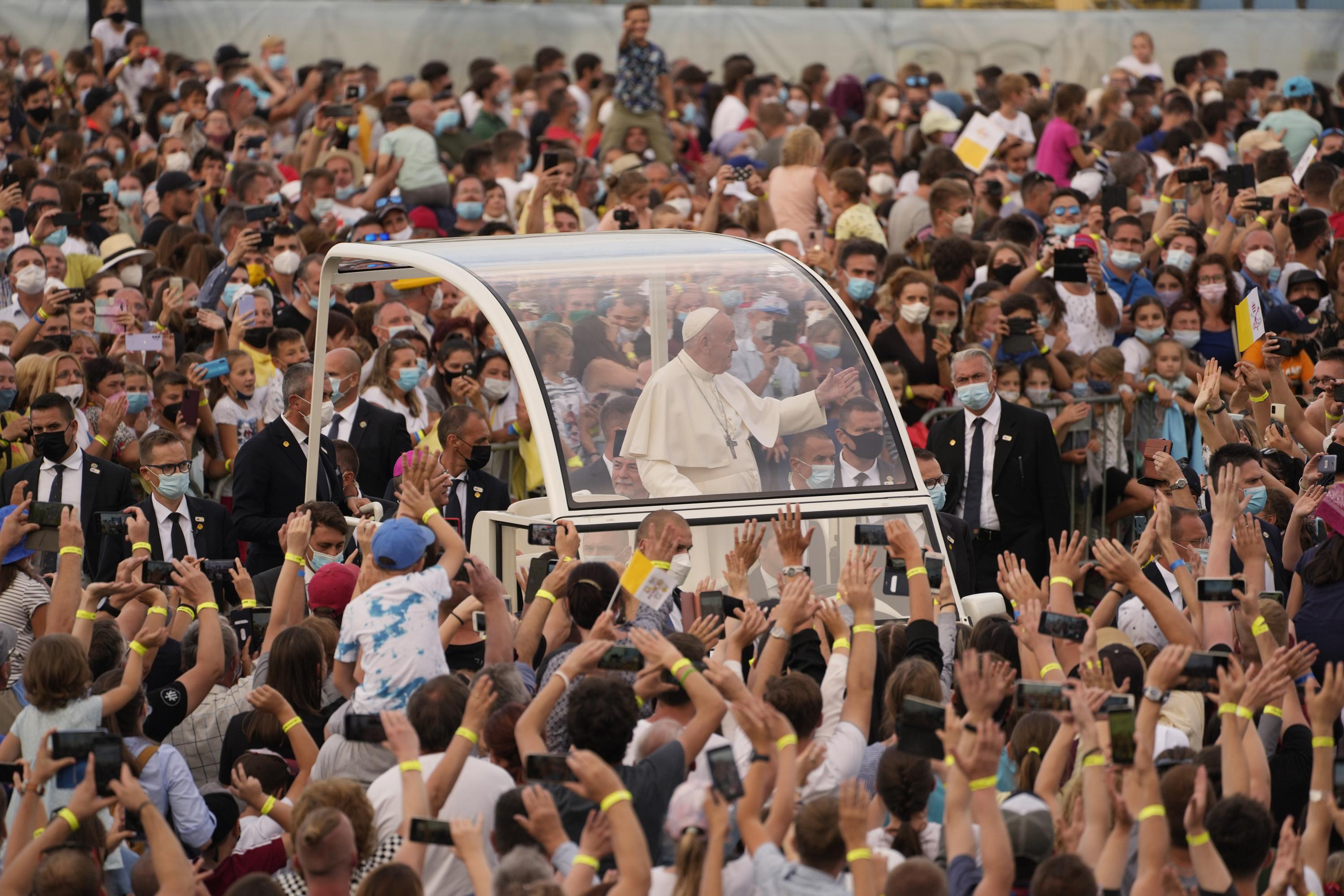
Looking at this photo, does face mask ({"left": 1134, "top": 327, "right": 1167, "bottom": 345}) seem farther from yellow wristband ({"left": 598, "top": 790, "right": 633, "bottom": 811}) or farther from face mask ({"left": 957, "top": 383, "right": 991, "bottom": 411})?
yellow wristband ({"left": 598, "top": 790, "right": 633, "bottom": 811})

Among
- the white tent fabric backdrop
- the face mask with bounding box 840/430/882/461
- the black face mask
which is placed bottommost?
the face mask with bounding box 840/430/882/461

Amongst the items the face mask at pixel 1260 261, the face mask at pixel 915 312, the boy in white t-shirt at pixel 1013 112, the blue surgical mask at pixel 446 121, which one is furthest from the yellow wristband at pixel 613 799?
the blue surgical mask at pixel 446 121

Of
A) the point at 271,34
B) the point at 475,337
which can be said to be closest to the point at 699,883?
the point at 475,337

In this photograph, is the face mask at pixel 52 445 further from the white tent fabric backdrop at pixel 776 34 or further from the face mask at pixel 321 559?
the white tent fabric backdrop at pixel 776 34

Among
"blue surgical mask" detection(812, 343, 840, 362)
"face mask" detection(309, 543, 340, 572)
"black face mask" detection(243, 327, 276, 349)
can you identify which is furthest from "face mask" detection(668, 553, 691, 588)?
"black face mask" detection(243, 327, 276, 349)

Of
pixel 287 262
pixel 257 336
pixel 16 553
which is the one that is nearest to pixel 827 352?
pixel 16 553

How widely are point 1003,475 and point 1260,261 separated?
369cm

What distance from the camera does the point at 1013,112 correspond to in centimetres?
1581

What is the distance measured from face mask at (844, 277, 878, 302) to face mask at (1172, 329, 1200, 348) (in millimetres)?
1943

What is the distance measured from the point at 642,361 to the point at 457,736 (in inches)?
122

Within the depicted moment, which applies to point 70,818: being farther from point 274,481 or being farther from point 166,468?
point 274,481

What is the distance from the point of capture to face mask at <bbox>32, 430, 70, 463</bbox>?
8.88 m

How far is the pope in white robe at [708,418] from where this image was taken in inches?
305

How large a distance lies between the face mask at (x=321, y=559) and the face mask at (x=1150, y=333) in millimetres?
5849
